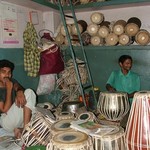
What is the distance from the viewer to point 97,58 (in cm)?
547

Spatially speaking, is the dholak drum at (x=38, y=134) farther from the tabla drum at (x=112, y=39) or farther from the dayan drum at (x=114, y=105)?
the tabla drum at (x=112, y=39)

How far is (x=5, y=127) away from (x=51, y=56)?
1686 millimetres

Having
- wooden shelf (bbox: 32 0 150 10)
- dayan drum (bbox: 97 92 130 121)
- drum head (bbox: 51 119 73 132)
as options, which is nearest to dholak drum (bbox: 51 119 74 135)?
drum head (bbox: 51 119 73 132)

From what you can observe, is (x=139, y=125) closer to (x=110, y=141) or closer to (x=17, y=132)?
(x=110, y=141)

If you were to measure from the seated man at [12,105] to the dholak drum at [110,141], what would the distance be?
59.5 inches

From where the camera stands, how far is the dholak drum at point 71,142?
6.42 ft

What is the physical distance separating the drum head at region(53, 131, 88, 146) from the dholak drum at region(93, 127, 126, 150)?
0.55 ft

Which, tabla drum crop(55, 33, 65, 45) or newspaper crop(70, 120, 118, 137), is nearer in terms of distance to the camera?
newspaper crop(70, 120, 118, 137)

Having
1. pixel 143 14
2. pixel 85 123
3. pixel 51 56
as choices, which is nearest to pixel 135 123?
pixel 85 123

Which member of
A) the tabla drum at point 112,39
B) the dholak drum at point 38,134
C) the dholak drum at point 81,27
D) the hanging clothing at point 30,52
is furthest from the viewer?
the dholak drum at point 81,27

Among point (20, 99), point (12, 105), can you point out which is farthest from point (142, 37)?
point (12, 105)

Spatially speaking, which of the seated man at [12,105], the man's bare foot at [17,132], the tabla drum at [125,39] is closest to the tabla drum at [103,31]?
the tabla drum at [125,39]

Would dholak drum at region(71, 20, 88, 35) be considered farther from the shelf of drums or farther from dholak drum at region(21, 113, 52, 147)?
dholak drum at region(21, 113, 52, 147)

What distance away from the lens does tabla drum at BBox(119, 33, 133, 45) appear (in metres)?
4.71
